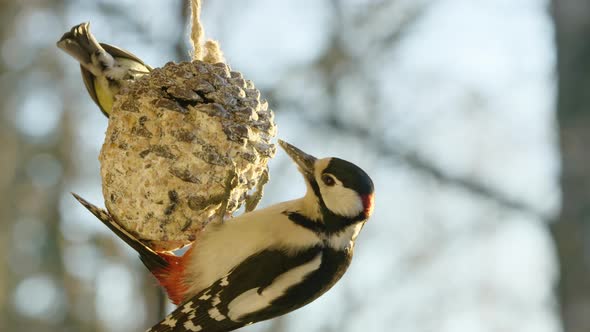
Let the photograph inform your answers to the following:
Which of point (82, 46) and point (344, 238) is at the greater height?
point (82, 46)

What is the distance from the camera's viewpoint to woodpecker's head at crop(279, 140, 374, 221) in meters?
2.34

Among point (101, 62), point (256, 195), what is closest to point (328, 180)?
point (256, 195)

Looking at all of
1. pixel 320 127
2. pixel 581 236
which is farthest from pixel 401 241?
pixel 581 236

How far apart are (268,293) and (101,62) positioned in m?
0.89

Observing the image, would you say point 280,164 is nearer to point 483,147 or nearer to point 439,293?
point 483,147

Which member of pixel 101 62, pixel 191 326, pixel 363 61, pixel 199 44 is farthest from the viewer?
pixel 363 61

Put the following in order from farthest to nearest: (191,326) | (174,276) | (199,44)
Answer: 1. (199,44)
2. (174,276)
3. (191,326)

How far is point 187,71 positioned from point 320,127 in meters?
3.94

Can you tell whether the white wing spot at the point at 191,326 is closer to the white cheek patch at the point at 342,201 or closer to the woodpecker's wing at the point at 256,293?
the woodpecker's wing at the point at 256,293

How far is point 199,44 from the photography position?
253 cm

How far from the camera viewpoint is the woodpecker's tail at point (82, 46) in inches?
102

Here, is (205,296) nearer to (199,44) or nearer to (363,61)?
(199,44)

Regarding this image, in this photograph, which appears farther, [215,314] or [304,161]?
[304,161]

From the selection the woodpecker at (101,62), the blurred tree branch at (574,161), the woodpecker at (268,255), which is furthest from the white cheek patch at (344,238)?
the blurred tree branch at (574,161)
